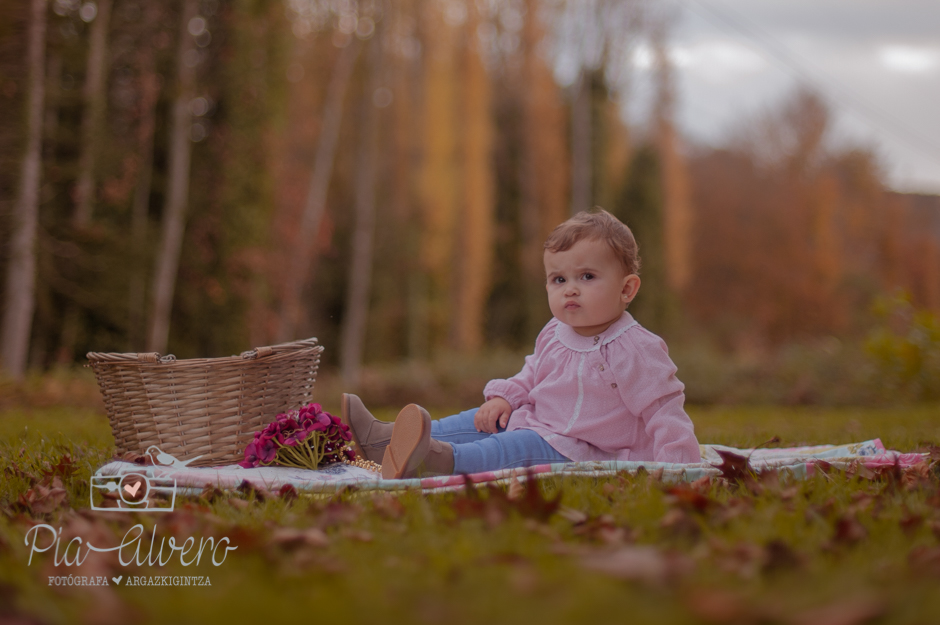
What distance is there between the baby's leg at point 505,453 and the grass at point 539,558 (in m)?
0.39

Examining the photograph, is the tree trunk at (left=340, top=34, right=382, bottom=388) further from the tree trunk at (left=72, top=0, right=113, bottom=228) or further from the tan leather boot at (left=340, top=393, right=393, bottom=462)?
the tan leather boot at (left=340, top=393, right=393, bottom=462)

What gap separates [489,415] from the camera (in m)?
3.11

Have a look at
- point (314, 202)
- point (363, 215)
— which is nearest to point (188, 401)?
point (363, 215)

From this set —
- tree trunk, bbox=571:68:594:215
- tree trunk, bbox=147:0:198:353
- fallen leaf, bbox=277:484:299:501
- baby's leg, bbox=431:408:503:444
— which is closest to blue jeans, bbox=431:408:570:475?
baby's leg, bbox=431:408:503:444

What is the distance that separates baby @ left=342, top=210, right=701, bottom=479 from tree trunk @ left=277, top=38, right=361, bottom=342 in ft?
30.8

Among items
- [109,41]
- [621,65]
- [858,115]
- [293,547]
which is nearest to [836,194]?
[858,115]

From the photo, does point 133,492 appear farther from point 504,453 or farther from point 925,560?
point 925,560

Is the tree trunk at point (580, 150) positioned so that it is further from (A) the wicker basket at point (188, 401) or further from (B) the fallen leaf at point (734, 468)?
(B) the fallen leaf at point (734, 468)

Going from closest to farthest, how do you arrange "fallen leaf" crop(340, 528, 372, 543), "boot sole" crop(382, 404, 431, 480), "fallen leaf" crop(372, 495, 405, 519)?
"fallen leaf" crop(340, 528, 372, 543) < "fallen leaf" crop(372, 495, 405, 519) < "boot sole" crop(382, 404, 431, 480)

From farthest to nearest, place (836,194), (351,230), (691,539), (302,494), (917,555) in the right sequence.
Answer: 1. (836,194)
2. (351,230)
3. (302,494)
4. (691,539)
5. (917,555)

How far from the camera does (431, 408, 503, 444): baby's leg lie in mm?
3176

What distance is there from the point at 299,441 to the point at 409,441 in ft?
1.81

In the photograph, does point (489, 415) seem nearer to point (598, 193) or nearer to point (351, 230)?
point (351, 230)

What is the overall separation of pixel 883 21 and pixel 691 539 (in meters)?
11.2
